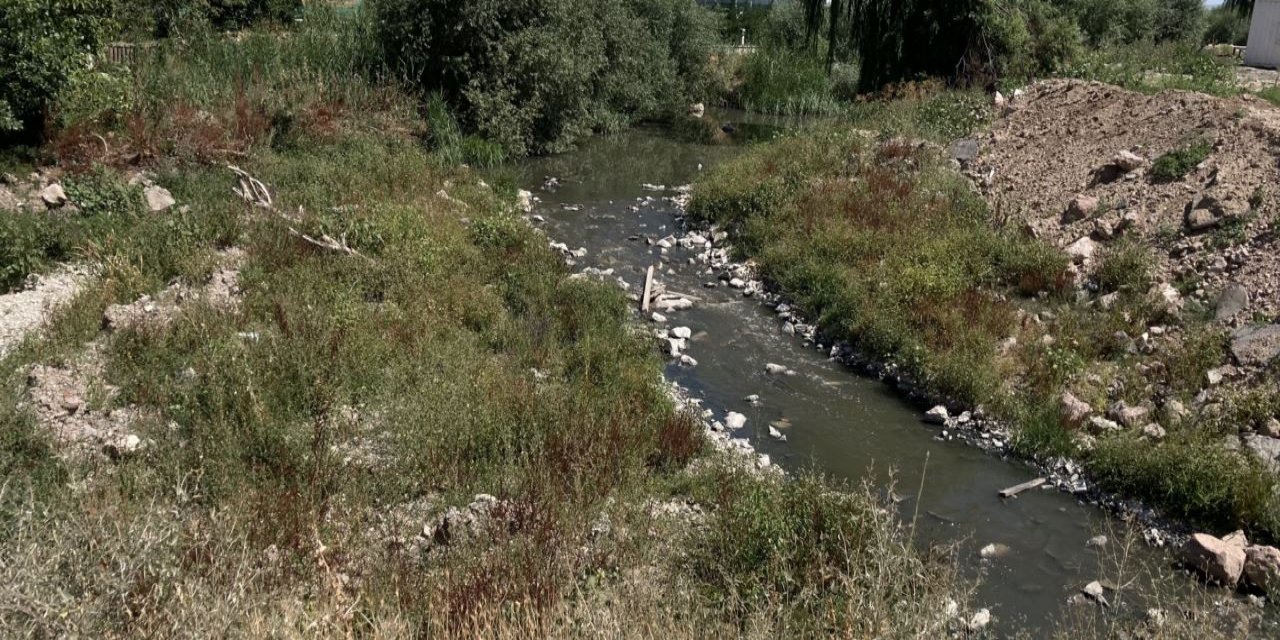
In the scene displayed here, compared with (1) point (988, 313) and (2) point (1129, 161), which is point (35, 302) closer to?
(1) point (988, 313)

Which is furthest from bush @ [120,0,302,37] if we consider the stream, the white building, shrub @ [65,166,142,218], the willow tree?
the white building

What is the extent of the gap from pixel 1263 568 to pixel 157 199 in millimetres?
13385

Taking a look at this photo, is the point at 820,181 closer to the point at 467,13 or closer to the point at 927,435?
the point at 927,435

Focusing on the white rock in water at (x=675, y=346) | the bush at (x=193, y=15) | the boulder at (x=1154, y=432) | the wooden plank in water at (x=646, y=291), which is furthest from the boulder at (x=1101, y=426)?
the bush at (x=193, y=15)

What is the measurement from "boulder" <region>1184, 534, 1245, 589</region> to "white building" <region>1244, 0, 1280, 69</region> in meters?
23.5

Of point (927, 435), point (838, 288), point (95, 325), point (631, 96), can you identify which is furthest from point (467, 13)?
point (927, 435)

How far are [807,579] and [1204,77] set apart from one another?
629 inches

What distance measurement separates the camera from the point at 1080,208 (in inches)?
512

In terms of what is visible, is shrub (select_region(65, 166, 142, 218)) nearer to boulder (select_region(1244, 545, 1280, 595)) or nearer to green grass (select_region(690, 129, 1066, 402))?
green grass (select_region(690, 129, 1066, 402))

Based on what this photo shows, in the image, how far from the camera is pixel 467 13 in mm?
19547

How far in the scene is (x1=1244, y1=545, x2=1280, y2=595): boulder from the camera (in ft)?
22.2

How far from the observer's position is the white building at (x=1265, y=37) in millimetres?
24716

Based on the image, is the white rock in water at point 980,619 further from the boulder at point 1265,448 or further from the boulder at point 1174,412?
the boulder at point 1174,412

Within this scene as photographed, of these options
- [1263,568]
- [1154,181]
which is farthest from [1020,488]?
[1154,181]
